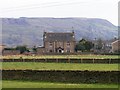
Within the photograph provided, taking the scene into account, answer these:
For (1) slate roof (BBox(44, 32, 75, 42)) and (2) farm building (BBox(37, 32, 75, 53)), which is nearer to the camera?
(2) farm building (BBox(37, 32, 75, 53))

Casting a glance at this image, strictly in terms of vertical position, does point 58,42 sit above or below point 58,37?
below

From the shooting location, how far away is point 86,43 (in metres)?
142

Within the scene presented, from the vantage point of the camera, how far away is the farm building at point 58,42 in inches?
6388

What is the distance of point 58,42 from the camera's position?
539 ft


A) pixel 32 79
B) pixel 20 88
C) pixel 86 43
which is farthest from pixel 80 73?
pixel 86 43

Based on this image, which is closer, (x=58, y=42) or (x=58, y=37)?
(x=58, y=42)

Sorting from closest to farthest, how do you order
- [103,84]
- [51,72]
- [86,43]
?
[103,84] → [51,72] → [86,43]

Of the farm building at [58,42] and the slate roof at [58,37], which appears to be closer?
the farm building at [58,42]

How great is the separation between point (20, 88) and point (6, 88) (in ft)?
3.40

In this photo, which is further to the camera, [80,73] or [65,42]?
[65,42]

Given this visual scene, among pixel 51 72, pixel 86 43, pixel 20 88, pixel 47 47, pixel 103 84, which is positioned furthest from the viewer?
pixel 47 47

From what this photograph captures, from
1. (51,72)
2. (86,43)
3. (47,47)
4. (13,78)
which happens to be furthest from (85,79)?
(47,47)

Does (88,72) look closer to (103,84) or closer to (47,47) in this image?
(103,84)

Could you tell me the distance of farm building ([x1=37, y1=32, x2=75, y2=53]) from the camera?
16225 centimetres
